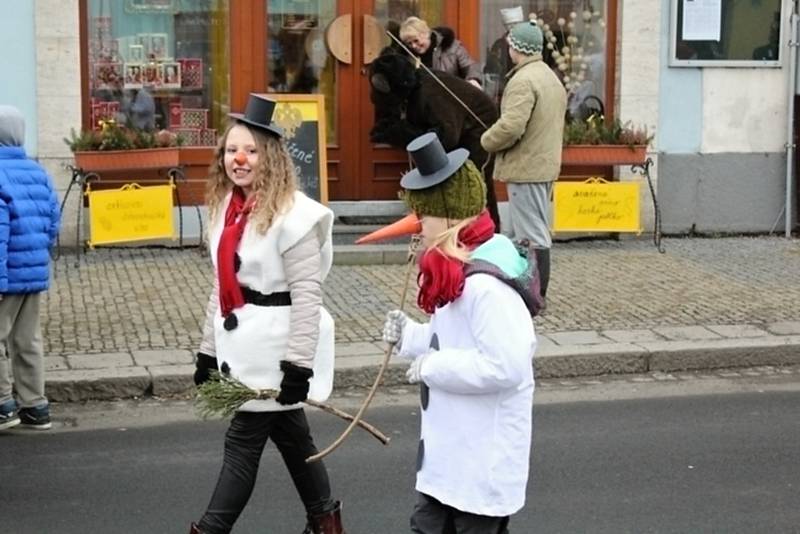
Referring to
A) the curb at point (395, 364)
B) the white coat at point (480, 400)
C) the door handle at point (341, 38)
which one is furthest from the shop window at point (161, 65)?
the white coat at point (480, 400)

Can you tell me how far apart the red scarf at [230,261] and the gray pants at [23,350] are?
8.28 feet

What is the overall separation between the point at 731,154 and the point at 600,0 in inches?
75.2

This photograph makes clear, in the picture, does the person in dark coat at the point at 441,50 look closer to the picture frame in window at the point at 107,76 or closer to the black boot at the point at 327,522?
the picture frame in window at the point at 107,76

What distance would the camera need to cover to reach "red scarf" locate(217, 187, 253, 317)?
16.3 feet

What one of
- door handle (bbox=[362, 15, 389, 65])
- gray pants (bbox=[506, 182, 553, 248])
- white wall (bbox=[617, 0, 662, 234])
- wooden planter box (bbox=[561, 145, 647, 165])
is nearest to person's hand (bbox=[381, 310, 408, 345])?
gray pants (bbox=[506, 182, 553, 248])

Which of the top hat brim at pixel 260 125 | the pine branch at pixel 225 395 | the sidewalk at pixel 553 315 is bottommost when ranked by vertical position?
the sidewalk at pixel 553 315

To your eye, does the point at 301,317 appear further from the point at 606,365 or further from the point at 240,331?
the point at 606,365

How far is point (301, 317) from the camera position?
4.90 metres

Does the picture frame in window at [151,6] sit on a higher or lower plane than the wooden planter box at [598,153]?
higher

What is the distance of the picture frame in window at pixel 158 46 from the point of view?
12.6m

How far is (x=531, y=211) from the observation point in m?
9.64

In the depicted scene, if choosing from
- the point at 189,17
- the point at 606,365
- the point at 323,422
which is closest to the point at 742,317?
the point at 606,365

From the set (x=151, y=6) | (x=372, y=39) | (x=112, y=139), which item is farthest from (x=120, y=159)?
(x=372, y=39)

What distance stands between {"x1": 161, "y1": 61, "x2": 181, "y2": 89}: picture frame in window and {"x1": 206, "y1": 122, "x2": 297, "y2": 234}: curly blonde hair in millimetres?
7731
